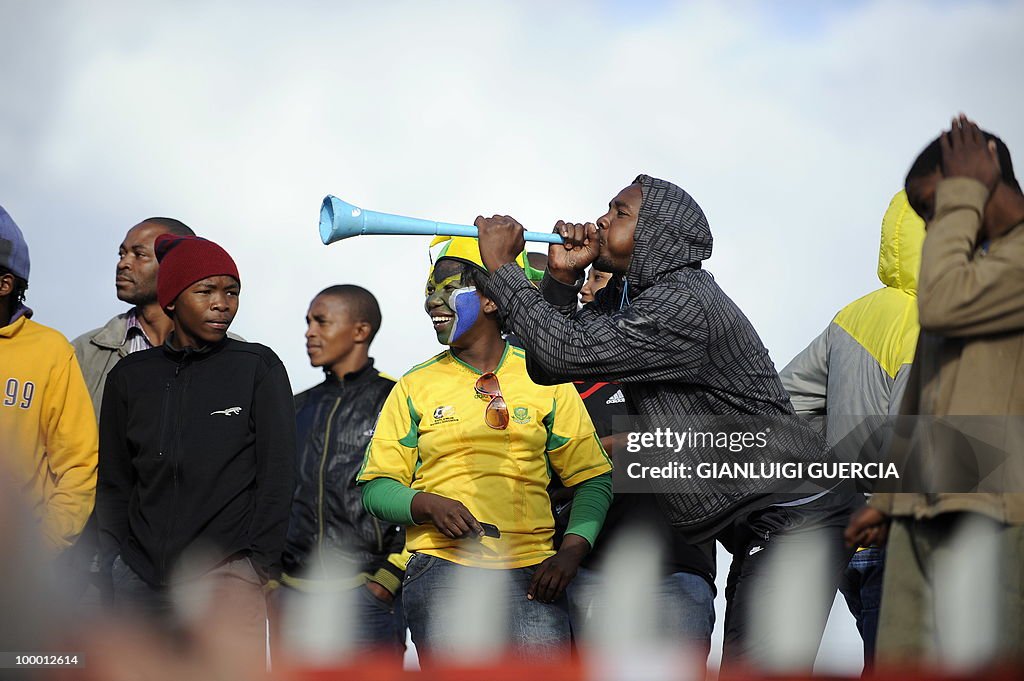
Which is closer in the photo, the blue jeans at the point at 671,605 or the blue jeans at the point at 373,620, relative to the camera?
the blue jeans at the point at 671,605

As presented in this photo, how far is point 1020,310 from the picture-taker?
250 centimetres

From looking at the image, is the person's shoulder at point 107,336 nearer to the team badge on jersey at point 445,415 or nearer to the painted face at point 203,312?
the painted face at point 203,312

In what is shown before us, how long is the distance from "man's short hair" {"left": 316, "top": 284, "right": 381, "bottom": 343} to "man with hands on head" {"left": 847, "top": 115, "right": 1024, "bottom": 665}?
350 centimetres

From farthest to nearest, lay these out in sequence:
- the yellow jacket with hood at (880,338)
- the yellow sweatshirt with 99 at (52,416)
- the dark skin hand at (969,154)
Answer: the yellow sweatshirt with 99 at (52,416) < the yellow jacket with hood at (880,338) < the dark skin hand at (969,154)

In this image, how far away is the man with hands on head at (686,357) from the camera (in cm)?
338

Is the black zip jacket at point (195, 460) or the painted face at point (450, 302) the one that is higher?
the painted face at point (450, 302)

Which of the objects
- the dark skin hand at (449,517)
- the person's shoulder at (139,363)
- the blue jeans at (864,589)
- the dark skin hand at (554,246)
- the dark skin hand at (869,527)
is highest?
the dark skin hand at (554,246)

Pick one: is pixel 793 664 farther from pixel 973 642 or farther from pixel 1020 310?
pixel 1020 310

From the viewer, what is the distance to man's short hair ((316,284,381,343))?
583 cm

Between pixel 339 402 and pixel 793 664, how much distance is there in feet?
8.45

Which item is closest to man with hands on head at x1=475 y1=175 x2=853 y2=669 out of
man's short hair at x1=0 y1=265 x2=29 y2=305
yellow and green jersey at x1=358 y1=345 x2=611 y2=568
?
yellow and green jersey at x1=358 y1=345 x2=611 y2=568

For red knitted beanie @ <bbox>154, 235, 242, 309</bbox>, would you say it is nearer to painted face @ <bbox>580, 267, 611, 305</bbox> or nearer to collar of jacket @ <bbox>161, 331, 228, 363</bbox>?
collar of jacket @ <bbox>161, 331, 228, 363</bbox>

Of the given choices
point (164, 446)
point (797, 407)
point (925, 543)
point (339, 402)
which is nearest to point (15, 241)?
point (164, 446)

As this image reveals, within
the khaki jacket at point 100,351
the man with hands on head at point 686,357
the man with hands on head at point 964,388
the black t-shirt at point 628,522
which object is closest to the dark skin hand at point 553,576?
the black t-shirt at point 628,522
